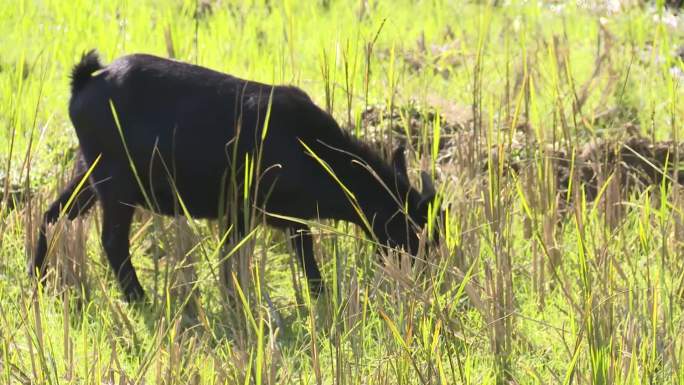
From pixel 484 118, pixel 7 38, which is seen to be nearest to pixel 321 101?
pixel 484 118

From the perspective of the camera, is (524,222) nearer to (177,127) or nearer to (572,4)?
(177,127)

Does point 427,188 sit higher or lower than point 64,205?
higher

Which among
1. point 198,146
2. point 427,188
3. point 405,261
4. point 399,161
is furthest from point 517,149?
point 405,261

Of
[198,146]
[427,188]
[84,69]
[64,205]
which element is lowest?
[64,205]

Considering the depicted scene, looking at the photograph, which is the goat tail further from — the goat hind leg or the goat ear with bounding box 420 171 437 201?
the goat ear with bounding box 420 171 437 201

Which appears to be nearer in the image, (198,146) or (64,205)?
(198,146)

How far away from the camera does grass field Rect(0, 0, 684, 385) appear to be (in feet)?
10.5

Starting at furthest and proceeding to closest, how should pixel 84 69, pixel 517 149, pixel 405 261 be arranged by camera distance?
pixel 517 149, pixel 84 69, pixel 405 261

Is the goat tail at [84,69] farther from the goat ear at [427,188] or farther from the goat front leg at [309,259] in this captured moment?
the goat ear at [427,188]

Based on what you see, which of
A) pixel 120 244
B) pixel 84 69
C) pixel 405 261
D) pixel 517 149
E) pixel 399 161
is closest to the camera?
pixel 405 261

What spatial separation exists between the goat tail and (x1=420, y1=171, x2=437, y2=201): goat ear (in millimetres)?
1356

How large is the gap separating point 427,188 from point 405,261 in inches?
56.1

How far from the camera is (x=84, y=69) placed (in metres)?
4.84

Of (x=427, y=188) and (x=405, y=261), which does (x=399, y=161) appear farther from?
(x=405, y=261)
